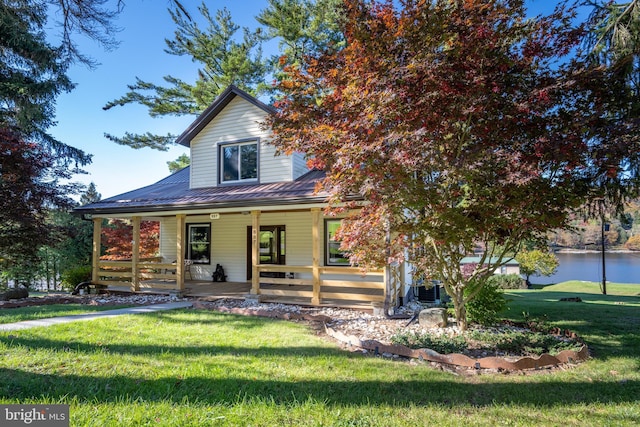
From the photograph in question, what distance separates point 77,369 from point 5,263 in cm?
1286

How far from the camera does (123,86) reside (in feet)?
66.8

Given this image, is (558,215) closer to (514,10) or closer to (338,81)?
(514,10)

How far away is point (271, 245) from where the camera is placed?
12.4 m

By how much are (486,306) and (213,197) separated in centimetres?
762

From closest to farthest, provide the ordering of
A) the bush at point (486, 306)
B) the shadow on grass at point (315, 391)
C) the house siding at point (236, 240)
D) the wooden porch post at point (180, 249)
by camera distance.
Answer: the shadow on grass at point (315, 391) < the bush at point (486, 306) < the wooden porch post at point (180, 249) < the house siding at point (236, 240)

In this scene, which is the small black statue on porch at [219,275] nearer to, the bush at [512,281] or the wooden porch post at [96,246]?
the wooden porch post at [96,246]

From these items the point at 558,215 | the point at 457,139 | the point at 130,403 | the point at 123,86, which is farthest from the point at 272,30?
the point at 130,403

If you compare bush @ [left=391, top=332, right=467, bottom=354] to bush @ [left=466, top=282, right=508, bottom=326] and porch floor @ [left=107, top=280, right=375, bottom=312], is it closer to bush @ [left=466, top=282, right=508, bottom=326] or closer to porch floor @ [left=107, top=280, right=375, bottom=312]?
bush @ [left=466, top=282, right=508, bottom=326]

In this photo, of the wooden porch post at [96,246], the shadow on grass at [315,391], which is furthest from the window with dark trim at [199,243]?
the shadow on grass at [315,391]

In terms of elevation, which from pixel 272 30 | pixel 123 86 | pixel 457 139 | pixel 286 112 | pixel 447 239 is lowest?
pixel 447 239

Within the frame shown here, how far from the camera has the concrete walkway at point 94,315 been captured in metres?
6.21

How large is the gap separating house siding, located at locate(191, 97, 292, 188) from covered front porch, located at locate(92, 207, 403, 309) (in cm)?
127

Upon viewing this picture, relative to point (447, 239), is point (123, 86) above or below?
above

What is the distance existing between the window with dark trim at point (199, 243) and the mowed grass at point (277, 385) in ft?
25.3
